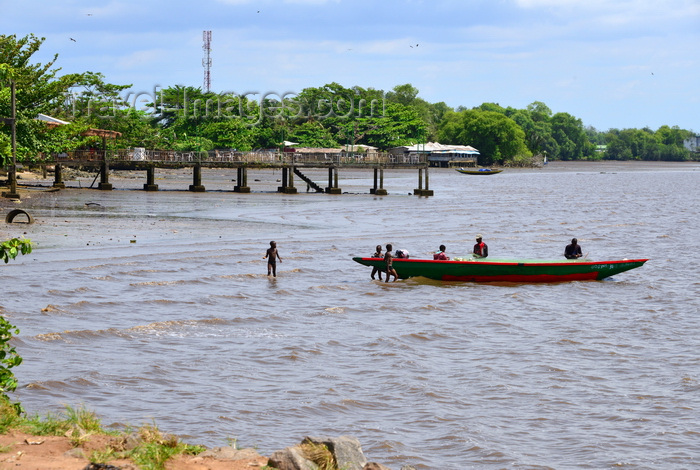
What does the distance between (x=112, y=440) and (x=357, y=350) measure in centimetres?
888

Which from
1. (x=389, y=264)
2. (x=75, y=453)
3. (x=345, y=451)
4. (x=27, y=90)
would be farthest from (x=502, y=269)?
(x=27, y=90)

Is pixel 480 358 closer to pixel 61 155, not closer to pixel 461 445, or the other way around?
pixel 461 445

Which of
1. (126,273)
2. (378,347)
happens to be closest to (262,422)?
(378,347)

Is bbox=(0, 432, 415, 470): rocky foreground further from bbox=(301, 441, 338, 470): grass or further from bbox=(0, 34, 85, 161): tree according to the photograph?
bbox=(0, 34, 85, 161): tree

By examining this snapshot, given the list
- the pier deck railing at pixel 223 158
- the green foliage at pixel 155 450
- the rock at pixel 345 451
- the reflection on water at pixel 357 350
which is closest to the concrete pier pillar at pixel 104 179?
the pier deck railing at pixel 223 158

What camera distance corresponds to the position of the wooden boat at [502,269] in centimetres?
2583

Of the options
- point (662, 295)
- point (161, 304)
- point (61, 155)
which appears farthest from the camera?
point (61, 155)

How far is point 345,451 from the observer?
29.5 feet

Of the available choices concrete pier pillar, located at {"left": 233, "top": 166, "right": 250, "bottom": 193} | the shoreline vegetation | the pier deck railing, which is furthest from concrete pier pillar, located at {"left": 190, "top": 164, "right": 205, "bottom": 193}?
the shoreline vegetation

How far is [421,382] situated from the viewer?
15.4 meters

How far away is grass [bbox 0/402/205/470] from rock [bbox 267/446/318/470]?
1169 millimetres

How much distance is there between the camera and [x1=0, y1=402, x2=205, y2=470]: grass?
8.56 meters

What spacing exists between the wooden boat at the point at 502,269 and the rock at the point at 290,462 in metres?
17.2

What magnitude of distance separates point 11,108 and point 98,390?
129 ft
